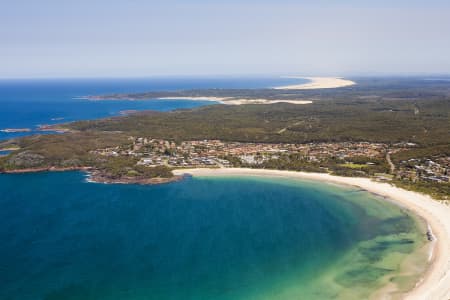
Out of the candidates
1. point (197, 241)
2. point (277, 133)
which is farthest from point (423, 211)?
point (277, 133)

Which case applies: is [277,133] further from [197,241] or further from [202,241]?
[197,241]

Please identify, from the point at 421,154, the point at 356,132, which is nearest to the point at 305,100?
the point at 356,132

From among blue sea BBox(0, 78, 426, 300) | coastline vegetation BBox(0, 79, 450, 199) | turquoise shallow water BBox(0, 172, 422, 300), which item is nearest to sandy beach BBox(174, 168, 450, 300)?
blue sea BBox(0, 78, 426, 300)

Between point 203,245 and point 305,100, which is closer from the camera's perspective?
point 203,245

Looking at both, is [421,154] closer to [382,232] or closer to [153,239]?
[382,232]

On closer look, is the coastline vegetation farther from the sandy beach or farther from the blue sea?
the blue sea

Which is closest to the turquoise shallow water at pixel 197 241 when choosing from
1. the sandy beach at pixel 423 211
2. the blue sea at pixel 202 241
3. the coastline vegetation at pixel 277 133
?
the blue sea at pixel 202 241

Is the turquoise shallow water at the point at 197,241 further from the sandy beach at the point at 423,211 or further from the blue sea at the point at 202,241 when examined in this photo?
the sandy beach at the point at 423,211
